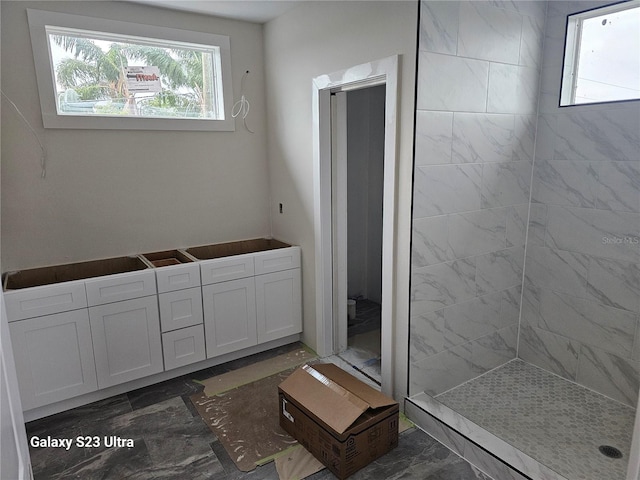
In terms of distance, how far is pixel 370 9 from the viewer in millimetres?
2441

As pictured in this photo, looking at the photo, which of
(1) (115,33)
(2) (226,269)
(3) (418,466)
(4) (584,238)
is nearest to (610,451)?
(3) (418,466)

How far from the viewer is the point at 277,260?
3.28 m

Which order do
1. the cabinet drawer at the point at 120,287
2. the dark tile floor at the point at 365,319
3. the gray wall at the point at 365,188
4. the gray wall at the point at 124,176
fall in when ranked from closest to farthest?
the cabinet drawer at the point at 120,287, the gray wall at the point at 124,176, the dark tile floor at the point at 365,319, the gray wall at the point at 365,188

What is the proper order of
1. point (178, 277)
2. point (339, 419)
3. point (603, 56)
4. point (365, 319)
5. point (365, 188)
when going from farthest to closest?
1. point (365, 188)
2. point (365, 319)
3. point (178, 277)
4. point (603, 56)
5. point (339, 419)

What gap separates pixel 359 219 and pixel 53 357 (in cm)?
273

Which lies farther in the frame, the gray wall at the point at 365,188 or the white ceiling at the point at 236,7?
the gray wall at the point at 365,188

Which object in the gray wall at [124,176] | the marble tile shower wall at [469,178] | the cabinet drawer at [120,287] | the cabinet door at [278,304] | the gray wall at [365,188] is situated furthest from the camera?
the gray wall at [365,188]

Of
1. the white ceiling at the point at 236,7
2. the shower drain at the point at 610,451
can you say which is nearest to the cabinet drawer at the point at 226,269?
the white ceiling at the point at 236,7

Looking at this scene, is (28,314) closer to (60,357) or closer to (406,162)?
(60,357)

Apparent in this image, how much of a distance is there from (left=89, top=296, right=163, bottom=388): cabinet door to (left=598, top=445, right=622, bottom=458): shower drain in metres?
2.63

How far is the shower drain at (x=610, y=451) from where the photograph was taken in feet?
7.19

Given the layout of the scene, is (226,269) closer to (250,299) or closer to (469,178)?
(250,299)

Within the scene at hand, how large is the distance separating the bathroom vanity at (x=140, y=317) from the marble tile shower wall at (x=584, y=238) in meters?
1.79

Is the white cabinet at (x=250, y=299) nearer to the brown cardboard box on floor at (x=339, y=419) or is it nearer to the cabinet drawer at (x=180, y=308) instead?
the cabinet drawer at (x=180, y=308)
